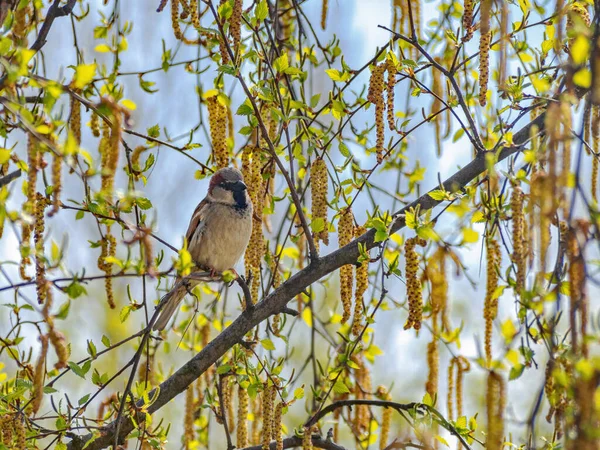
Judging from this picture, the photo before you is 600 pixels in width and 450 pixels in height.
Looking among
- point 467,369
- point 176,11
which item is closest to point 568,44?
point 467,369

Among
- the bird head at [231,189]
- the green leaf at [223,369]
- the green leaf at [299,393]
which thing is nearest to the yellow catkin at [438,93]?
the green leaf at [299,393]

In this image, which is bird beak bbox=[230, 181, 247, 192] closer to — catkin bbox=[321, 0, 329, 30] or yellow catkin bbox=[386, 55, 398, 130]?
catkin bbox=[321, 0, 329, 30]

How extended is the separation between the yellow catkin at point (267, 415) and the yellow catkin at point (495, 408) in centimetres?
127

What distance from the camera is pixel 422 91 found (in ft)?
10.8

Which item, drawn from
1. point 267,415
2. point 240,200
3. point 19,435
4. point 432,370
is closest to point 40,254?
point 19,435

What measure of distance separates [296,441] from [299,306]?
2.72ft

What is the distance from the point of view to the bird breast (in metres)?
4.98

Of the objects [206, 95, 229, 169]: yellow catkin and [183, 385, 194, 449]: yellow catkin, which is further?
[183, 385, 194, 449]: yellow catkin

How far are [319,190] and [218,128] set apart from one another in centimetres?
52

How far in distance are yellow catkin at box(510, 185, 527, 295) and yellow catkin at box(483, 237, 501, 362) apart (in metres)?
0.35

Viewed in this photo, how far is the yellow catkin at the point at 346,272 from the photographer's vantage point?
10.3 ft

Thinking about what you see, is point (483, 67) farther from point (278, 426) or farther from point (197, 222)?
point (197, 222)

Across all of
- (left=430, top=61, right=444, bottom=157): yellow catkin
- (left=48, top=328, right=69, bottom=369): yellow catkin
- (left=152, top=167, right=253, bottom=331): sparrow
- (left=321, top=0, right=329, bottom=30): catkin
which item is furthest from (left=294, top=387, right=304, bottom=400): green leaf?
(left=321, top=0, right=329, bottom=30): catkin

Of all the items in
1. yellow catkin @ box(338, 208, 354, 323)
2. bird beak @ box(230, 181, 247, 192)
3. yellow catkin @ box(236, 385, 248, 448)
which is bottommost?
yellow catkin @ box(236, 385, 248, 448)
